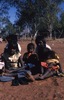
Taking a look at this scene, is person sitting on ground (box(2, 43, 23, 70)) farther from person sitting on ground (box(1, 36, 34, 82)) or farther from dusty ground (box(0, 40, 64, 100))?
dusty ground (box(0, 40, 64, 100))

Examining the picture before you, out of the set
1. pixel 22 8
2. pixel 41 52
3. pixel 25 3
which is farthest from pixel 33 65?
pixel 22 8

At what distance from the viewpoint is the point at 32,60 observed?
8.32m

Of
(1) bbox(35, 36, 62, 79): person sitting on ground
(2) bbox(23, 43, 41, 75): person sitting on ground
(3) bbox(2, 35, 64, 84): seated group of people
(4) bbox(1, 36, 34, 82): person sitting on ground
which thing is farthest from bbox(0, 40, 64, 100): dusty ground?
(4) bbox(1, 36, 34, 82): person sitting on ground

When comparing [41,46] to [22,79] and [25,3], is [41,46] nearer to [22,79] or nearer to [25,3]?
[22,79]

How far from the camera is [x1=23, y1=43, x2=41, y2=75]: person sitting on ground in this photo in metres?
8.05

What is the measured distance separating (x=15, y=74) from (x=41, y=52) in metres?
1.02

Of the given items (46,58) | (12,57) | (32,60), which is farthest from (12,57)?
(46,58)

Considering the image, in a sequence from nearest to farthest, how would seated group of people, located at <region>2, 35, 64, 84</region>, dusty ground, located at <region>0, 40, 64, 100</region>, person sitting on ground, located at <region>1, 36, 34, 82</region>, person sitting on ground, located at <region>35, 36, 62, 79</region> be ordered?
dusty ground, located at <region>0, 40, 64, 100</region> < person sitting on ground, located at <region>35, 36, 62, 79</region> < seated group of people, located at <region>2, 35, 64, 84</region> < person sitting on ground, located at <region>1, 36, 34, 82</region>

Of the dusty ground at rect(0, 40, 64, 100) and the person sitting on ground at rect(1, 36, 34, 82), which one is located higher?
the person sitting on ground at rect(1, 36, 34, 82)

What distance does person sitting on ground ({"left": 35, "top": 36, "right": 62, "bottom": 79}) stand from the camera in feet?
25.2

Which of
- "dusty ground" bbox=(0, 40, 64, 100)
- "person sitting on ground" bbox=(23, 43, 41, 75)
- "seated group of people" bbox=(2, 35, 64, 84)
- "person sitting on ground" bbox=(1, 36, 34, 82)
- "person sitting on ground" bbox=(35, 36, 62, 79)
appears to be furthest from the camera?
Answer: "person sitting on ground" bbox=(1, 36, 34, 82)

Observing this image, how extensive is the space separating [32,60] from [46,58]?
0.41 metres

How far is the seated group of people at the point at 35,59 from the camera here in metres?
7.78

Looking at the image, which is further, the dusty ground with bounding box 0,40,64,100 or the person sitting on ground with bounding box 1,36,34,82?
the person sitting on ground with bounding box 1,36,34,82
